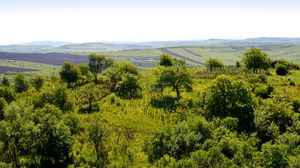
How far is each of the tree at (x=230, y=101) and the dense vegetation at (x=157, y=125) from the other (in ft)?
0.98

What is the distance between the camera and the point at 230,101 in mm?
99875

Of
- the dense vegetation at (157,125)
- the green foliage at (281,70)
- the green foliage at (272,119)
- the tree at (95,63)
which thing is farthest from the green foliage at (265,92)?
the tree at (95,63)

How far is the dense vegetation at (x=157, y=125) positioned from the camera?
70.9 m

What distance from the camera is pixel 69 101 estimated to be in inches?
4491

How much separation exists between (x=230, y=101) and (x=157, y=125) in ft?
79.7

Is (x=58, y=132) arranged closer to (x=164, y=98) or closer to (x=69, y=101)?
(x=69, y=101)

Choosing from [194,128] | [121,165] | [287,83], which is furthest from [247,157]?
[287,83]

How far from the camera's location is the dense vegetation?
70.9 m

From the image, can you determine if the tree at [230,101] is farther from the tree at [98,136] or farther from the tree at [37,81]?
the tree at [37,81]

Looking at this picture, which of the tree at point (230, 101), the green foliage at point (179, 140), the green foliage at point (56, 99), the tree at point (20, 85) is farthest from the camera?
the tree at point (20, 85)

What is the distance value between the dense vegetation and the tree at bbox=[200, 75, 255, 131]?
0.98 ft

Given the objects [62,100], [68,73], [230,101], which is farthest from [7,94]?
[230,101]

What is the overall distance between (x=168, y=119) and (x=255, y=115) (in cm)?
2794

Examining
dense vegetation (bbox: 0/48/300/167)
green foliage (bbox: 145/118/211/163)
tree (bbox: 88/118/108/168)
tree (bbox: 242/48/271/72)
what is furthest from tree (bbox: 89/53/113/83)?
green foliage (bbox: 145/118/211/163)
